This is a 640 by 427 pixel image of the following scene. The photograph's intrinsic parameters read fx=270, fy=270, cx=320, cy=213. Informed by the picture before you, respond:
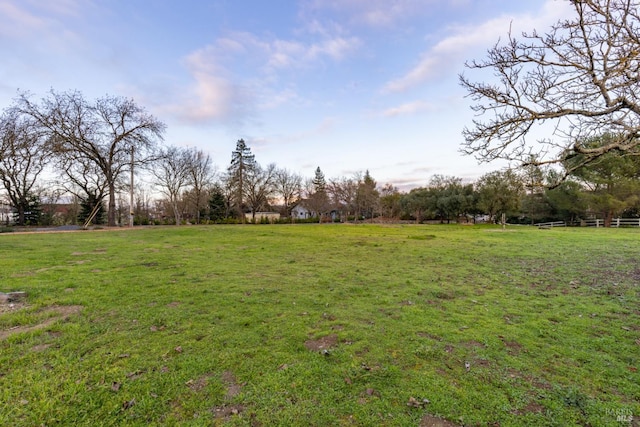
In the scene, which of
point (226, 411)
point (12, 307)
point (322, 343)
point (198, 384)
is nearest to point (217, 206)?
point (12, 307)

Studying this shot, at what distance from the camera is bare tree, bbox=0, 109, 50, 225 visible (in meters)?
18.1

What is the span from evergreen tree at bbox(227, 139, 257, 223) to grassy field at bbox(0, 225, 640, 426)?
33.7 m

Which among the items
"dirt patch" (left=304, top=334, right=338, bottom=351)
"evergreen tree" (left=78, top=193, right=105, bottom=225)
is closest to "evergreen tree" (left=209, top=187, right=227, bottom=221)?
"evergreen tree" (left=78, top=193, right=105, bottom=225)

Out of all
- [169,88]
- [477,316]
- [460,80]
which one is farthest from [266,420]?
[169,88]

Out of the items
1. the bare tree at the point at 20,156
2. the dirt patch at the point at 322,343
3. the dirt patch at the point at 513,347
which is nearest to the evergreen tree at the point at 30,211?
the bare tree at the point at 20,156

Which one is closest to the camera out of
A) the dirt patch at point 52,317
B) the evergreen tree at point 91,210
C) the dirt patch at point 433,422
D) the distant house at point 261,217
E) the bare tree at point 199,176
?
the dirt patch at point 433,422

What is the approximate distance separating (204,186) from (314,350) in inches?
1551

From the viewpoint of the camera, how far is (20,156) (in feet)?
69.3

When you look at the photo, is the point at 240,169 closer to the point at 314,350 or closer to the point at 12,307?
the point at 12,307

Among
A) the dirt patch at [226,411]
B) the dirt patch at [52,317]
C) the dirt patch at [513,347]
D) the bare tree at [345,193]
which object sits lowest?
the dirt patch at [513,347]

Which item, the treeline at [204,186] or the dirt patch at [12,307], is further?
the treeline at [204,186]

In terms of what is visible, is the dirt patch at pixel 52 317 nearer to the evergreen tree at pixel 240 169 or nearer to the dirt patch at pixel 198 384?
the dirt patch at pixel 198 384

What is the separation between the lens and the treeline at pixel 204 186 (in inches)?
734

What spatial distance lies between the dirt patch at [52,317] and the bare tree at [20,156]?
21.3 metres
